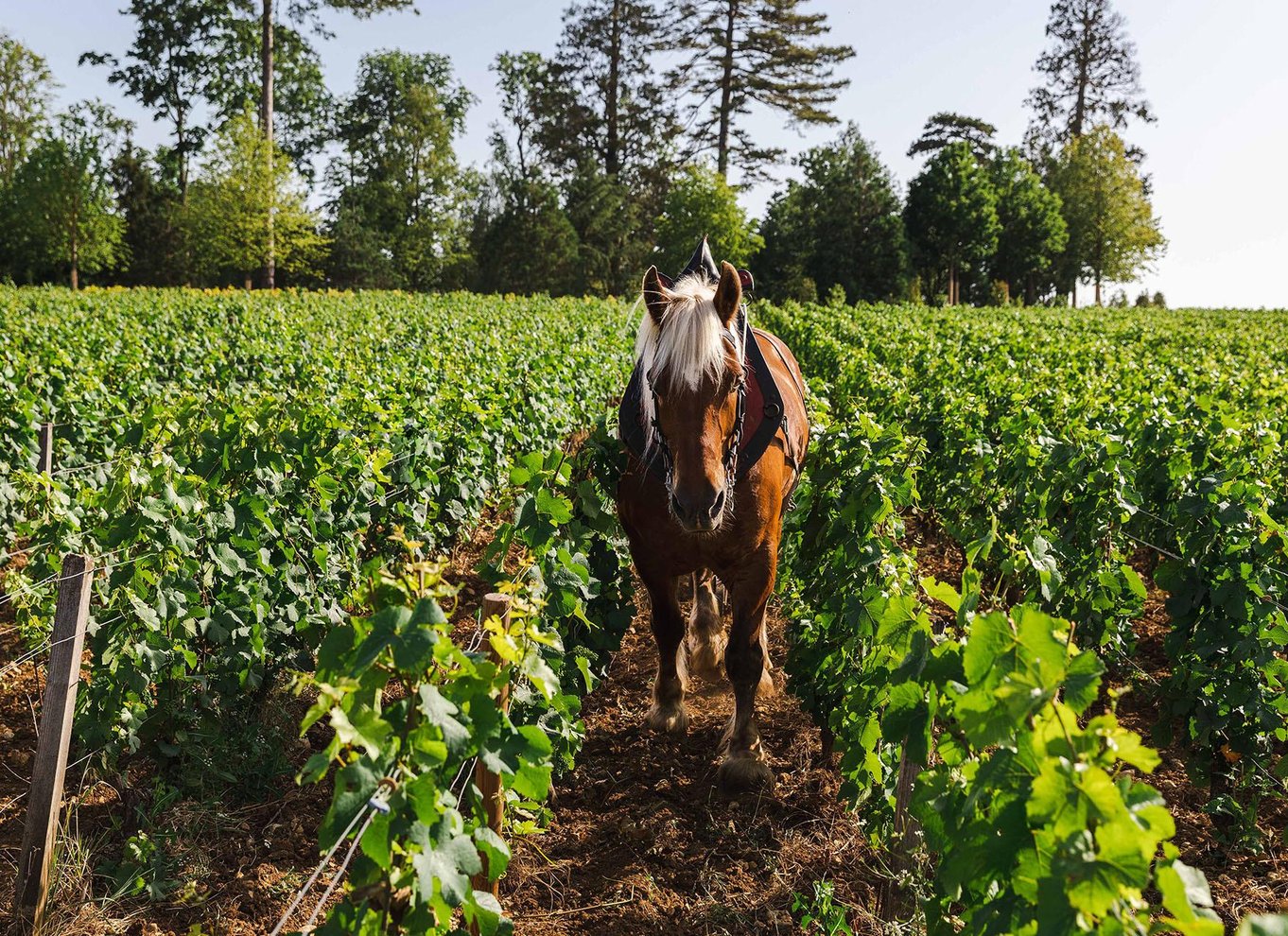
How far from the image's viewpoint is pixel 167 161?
165 feet

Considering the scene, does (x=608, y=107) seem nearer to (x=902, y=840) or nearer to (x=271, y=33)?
(x=271, y=33)

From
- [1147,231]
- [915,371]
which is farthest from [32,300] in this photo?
[1147,231]

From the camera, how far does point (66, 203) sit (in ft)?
140

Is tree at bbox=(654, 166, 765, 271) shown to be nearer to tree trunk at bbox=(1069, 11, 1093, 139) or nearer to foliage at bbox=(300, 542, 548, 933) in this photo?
tree trunk at bbox=(1069, 11, 1093, 139)

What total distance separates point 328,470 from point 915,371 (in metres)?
8.00

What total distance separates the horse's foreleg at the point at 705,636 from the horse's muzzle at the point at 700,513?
1836mm

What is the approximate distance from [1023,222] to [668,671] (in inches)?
2284

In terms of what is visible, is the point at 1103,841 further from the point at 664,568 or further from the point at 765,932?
the point at 664,568

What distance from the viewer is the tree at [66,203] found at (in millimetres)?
42531

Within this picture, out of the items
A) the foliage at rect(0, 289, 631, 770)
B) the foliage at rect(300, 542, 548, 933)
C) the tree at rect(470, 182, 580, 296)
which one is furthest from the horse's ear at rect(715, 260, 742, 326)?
the tree at rect(470, 182, 580, 296)

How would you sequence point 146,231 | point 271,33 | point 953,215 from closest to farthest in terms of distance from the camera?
point 271,33 → point 146,231 → point 953,215

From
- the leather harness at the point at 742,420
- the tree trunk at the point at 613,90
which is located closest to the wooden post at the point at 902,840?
the leather harness at the point at 742,420

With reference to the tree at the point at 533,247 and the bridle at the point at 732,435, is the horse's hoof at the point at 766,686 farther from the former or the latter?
the tree at the point at 533,247

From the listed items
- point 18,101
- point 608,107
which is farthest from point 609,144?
point 18,101
